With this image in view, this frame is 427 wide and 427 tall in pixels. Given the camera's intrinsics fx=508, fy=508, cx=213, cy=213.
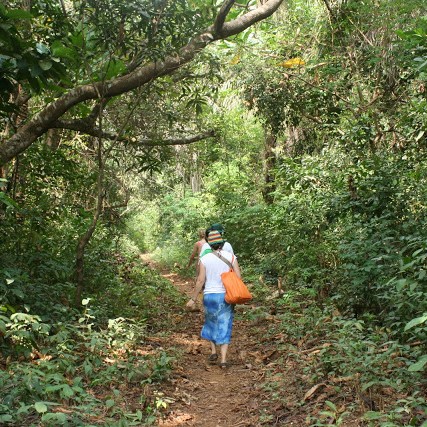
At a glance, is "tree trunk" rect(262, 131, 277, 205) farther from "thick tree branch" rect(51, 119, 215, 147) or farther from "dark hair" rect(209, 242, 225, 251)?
"dark hair" rect(209, 242, 225, 251)

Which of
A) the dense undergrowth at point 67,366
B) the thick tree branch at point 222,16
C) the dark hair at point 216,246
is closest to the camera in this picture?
the dense undergrowth at point 67,366

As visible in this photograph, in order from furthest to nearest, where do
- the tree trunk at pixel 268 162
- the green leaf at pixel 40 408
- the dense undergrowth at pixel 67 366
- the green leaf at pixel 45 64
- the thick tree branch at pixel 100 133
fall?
1. the tree trunk at pixel 268 162
2. the thick tree branch at pixel 100 133
3. the green leaf at pixel 45 64
4. the dense undergrowth at pixel 67 366
5. the green leaf at pixel 40 408

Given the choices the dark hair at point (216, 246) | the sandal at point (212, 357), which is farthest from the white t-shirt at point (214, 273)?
the sandal at point (212, 357)

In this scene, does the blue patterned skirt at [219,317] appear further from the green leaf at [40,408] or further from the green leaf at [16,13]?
the green leaf at [16,13]

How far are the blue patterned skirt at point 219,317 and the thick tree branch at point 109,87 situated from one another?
3.00 meters

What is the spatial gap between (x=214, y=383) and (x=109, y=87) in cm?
397

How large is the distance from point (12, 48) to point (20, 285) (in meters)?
2.67

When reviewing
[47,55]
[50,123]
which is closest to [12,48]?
[47,55]

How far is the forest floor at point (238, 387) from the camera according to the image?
15.7 feet

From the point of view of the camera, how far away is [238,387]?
591 cm

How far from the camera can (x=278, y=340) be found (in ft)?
23.8

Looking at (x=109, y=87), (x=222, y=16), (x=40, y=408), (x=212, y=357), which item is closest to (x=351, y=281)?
(x=212, y=357)

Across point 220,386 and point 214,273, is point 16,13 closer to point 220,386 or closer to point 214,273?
point 214,273

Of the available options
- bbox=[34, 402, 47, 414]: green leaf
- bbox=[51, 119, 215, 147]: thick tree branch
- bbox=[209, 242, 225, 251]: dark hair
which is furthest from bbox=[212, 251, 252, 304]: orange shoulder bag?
bbox=[34, 402, 47, 414]: green leaf
